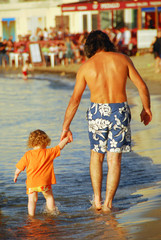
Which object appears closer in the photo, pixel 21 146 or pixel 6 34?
pixel 21 146

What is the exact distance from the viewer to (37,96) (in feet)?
55.3

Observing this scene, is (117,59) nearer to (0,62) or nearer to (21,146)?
(21,146)

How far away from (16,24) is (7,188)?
3682 centimetres

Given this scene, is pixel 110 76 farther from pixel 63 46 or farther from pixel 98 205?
pixel 63 46

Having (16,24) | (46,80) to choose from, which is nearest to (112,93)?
(46,80)

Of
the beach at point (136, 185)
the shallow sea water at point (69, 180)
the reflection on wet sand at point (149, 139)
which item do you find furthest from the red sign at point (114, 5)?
the reflection on wet sand at point (149, 139)

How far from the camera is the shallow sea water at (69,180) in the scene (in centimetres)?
469

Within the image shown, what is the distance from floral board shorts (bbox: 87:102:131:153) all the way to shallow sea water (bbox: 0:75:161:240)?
1.90 feet

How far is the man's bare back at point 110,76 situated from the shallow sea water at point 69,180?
98 centimetres

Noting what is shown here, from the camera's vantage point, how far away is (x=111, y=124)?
505 cm

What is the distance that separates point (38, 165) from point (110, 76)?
38.3 inches

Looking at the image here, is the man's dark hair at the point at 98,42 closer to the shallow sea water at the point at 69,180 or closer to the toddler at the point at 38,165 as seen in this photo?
the toddler at the point at 38,165

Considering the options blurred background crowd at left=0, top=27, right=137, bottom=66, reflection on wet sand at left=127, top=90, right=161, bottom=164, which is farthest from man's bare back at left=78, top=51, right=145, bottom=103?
blurred background crowd at left=0, top=27, right=137, bottom=66

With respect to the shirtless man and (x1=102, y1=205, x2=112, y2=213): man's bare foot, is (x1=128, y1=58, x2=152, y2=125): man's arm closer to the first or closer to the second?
the shirtless man
